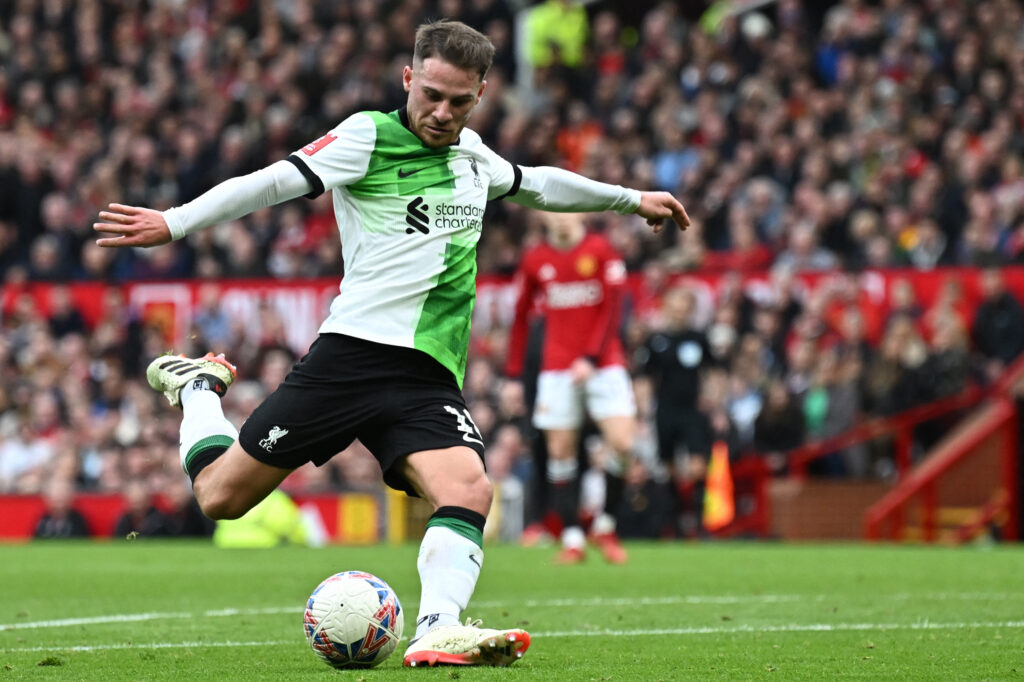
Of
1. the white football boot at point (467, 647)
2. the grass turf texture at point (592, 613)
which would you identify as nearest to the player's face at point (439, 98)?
the white football boot at point (467, 647)

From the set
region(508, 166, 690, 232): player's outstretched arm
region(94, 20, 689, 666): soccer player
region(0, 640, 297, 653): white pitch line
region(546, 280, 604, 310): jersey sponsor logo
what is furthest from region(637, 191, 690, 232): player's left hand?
region(546, 280, 604, 310): jersey sponsor logo

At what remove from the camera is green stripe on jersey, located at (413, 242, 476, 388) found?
5793 millimetres

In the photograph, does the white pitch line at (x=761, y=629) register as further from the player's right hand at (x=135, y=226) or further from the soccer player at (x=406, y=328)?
the player's right hand at (x=135, y=226)

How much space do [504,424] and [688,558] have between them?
16.6 ft

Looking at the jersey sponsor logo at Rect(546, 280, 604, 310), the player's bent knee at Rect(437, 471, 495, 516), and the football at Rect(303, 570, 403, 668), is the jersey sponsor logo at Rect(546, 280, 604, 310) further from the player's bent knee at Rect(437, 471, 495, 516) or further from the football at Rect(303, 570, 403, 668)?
the football at Rect(303, 570, 403, 668)

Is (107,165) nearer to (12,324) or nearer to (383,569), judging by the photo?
(12,324)

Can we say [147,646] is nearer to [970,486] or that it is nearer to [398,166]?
[398,166]

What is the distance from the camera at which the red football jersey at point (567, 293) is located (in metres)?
12.2

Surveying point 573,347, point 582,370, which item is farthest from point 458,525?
point 573,347

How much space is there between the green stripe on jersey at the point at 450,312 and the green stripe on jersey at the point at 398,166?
23 centimetres

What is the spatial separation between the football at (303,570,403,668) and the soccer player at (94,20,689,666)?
122 millimetres

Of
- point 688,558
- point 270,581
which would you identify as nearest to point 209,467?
point 270,581

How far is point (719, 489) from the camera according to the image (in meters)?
16.5

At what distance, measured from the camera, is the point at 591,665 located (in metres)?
5.66
